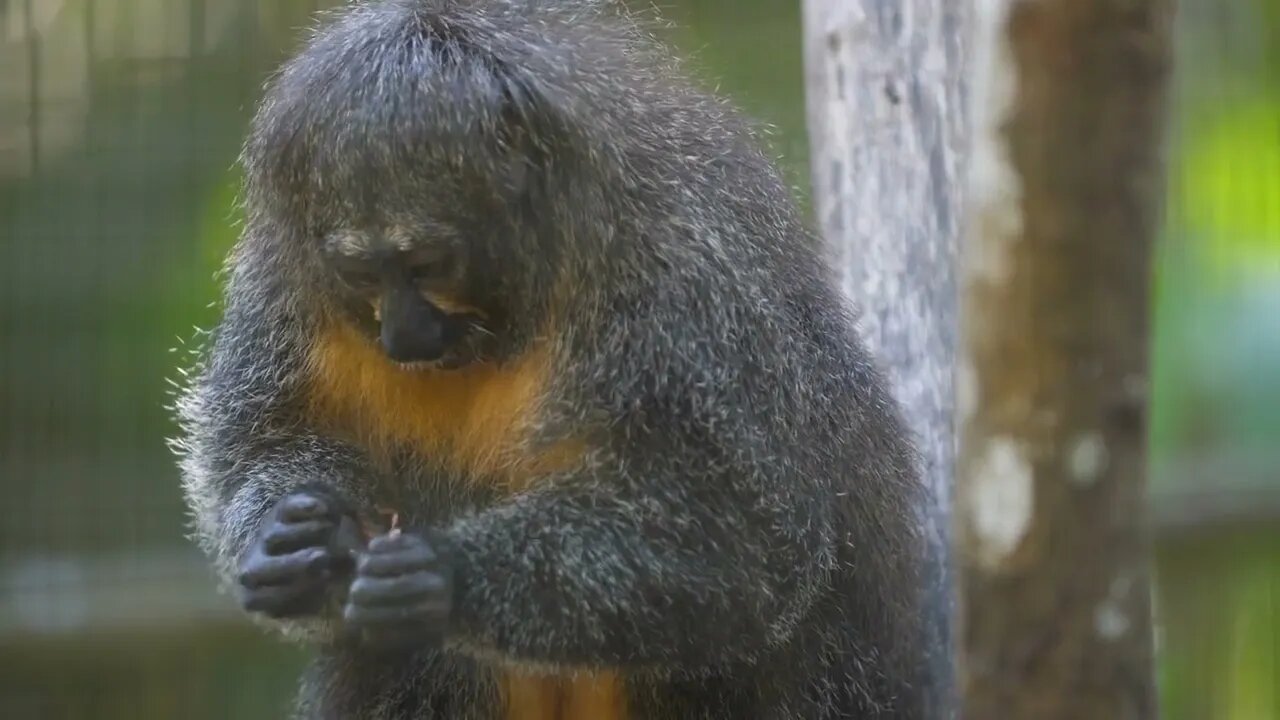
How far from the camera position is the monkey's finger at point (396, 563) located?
272 cm

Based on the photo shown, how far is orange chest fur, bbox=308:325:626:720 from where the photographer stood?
3.01m

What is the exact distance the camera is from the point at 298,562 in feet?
9.46

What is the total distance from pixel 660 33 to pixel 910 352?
100 centimetres

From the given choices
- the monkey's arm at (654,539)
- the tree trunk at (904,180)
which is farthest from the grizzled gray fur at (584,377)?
the tree trunk at (904,180)

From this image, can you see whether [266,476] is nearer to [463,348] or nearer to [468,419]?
[468,419]

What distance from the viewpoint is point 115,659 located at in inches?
191

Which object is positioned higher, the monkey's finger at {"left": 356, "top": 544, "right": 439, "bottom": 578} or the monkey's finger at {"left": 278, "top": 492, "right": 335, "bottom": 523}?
the monkey's finger at {"left": 278, "top": 492, "right": 335, "bottom": 523}

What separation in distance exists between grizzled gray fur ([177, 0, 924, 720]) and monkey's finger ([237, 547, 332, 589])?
0.27ft

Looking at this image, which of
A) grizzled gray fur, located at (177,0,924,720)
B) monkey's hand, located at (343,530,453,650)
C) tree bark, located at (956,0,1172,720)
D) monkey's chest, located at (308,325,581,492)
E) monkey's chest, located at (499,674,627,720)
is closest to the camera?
tree bark, located at (956,0,1172,720)

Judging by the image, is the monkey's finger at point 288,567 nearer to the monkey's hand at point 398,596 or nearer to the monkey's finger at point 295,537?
the monkey's finger at point 295,537

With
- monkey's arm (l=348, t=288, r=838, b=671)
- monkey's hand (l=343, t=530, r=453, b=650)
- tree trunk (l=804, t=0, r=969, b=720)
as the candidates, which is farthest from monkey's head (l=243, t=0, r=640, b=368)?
tree trunk (l=804, t=0, r=969, b=720)

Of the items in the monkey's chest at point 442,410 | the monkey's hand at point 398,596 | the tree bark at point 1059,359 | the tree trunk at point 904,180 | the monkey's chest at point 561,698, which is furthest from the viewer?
the tree trunk at point 904,180

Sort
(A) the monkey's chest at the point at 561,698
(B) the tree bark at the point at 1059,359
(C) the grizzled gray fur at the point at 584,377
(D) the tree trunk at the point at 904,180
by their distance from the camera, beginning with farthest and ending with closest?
(D) the tree trunk at the point at 904,180, (A) the monkey's chest at the point at 561,698, (C) the grizzled gray fur at the point at 584,377, (B) the tree bark at the point at 1059,359

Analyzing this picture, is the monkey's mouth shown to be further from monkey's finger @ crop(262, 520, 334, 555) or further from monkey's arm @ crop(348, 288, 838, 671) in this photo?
monkey's finger @ crop(262, 520, 334, 555)
